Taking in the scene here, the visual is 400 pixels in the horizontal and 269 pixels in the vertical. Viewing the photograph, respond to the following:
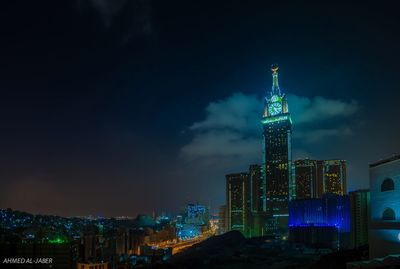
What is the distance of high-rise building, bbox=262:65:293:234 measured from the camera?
77.1 metres

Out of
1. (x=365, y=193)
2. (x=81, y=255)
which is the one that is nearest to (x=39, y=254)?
(x=81, y=255)

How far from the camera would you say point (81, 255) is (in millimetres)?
50250

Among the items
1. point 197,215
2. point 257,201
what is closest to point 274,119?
point 257,201

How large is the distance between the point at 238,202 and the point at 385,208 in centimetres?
6370

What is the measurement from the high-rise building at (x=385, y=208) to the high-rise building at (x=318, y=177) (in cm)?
5088

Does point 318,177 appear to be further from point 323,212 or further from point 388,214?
point 388,214

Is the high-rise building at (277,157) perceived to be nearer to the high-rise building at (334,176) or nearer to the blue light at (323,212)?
the high-rise building at (334,176)

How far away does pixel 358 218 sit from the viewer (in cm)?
5341

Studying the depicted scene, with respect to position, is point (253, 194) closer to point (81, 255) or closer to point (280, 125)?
point (280, 125)

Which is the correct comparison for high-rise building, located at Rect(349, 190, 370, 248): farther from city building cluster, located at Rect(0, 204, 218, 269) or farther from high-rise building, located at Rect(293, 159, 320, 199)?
city building cluster, located at Rect(0, 204, 218, 269)

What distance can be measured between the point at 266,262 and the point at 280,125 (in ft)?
119

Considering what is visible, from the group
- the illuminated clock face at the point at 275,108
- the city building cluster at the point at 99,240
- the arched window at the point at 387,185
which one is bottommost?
the city building cluster at the point at 99,240

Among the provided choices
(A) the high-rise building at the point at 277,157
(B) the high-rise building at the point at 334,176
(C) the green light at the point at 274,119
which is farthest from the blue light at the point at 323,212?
(C) the green light at the point at 274,119

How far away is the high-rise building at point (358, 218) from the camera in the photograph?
→ 170ft
